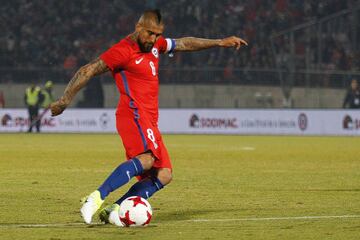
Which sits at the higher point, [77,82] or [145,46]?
[145,46]

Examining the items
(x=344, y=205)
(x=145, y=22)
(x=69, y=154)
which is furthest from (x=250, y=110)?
(x=145, y=22)

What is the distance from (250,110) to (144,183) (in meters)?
27.5

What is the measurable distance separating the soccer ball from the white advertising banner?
27.0 m

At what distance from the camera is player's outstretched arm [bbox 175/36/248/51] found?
10133mm

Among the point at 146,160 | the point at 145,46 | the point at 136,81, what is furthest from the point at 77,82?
the point at 146,160

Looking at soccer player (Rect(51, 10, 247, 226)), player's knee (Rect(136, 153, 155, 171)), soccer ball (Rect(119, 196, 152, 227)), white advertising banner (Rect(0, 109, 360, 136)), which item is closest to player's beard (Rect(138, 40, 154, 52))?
soccer player (Rect(51, 10, 247, 226))

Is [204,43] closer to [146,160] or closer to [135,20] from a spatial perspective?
[146,160]

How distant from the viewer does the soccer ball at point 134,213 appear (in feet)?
30.7

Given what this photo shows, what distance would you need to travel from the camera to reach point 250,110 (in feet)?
122

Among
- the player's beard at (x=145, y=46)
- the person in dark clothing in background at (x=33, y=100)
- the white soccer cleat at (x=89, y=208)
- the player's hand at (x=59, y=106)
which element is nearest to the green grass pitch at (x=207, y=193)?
the white soccer cleat at (x=89, y=208)

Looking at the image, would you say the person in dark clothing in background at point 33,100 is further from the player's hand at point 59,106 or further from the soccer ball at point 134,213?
the player's hand at point 59,106

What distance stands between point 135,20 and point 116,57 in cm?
3297

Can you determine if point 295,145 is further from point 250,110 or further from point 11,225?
point 11,225

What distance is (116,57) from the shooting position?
368 inches
